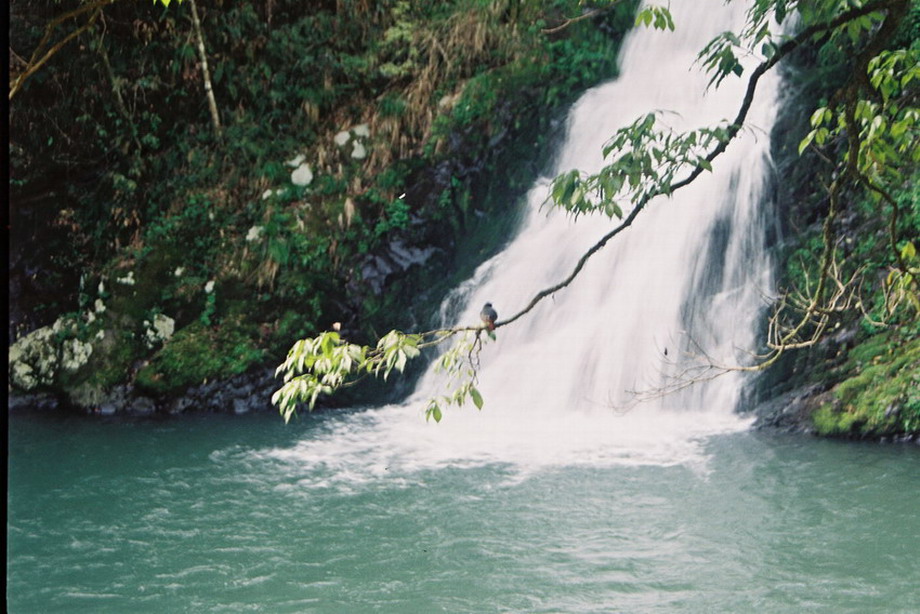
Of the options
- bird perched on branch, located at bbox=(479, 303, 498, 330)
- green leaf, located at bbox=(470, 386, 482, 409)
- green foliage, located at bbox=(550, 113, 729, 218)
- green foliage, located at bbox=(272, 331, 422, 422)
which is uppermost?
green foliage, located at bbox=(550, 113, 729, 218)

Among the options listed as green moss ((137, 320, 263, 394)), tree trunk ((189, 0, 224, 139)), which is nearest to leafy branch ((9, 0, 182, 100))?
tree trunk ((189, 0, 224, 139))

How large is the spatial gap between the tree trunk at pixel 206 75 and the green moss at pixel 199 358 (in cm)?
271

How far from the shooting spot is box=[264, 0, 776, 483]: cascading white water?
7.02 meters

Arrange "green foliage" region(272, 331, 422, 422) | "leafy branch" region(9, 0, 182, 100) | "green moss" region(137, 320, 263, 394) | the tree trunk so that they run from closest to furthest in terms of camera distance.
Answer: "green foliage" region(272, 331, 422, 422)
"leafy branch" region(9, 0, 182, 100)
"green moss" region(137, 320, 263, 394)
the tree trunk

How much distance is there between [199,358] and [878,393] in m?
6.57

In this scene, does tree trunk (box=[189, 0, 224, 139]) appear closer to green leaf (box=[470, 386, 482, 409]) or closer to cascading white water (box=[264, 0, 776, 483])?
cascading white water (box=[264, 0, 776, 483])

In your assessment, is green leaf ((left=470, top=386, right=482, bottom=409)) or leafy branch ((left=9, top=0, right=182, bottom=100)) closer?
green leaf ((left=470, top=386, right=482, bottom=409))

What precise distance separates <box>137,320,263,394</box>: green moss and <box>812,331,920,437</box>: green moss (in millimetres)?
5681

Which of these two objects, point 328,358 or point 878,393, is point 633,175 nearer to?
point 328,358

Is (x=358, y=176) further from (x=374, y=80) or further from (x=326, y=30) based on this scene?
(x=326, y=30)

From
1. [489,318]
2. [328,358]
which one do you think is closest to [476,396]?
[328,358]

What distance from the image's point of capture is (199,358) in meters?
8.56

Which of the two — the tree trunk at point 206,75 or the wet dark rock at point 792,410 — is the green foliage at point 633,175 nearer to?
the wet dark rock at point 792,410

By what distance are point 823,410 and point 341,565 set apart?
14.4 feet
